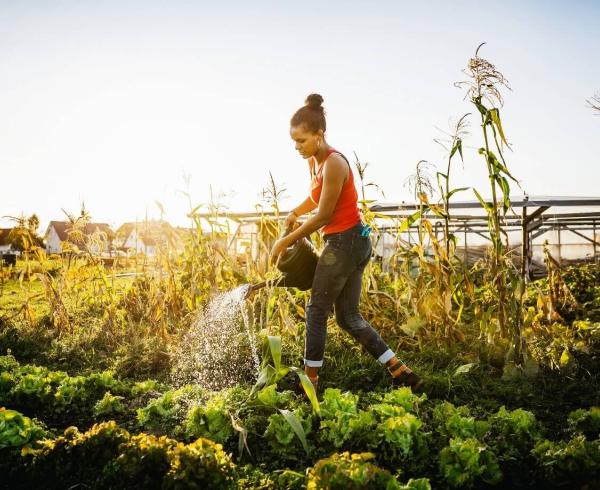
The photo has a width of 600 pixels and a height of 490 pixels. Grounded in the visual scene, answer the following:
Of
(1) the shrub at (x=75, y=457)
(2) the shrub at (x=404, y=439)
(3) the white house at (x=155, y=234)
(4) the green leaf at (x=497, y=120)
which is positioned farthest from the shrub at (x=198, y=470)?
(3) the white house at (x=155, y=234)

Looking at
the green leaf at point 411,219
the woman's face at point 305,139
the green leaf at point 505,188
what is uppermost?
the woman's face at point 305,139

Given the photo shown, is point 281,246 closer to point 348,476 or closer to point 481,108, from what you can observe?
point 348,476

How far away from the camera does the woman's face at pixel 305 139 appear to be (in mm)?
2453

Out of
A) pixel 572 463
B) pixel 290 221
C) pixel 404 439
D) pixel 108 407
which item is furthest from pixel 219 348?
pixel 572 463

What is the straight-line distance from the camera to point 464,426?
1902 millimetres

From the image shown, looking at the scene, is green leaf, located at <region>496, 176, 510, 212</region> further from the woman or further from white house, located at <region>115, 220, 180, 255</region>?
white house, located at <region>115, 220, 180, 255</region>

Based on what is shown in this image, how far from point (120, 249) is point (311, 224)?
3.35 metres

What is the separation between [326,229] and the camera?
256cm

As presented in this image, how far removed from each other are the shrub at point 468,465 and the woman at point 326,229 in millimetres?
898

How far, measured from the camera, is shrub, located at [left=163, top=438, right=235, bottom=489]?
1.46m

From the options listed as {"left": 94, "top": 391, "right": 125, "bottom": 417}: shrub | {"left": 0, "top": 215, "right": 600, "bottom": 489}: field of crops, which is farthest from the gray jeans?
{"left": 94, "top": 391, "right": 125, "bottom": 417}: shrub

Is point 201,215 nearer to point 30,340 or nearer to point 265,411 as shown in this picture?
point 30,340

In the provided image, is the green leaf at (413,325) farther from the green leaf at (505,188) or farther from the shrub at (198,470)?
the shrub at (198,470)

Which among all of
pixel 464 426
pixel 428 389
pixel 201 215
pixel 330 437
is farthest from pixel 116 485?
pixel 201 215
